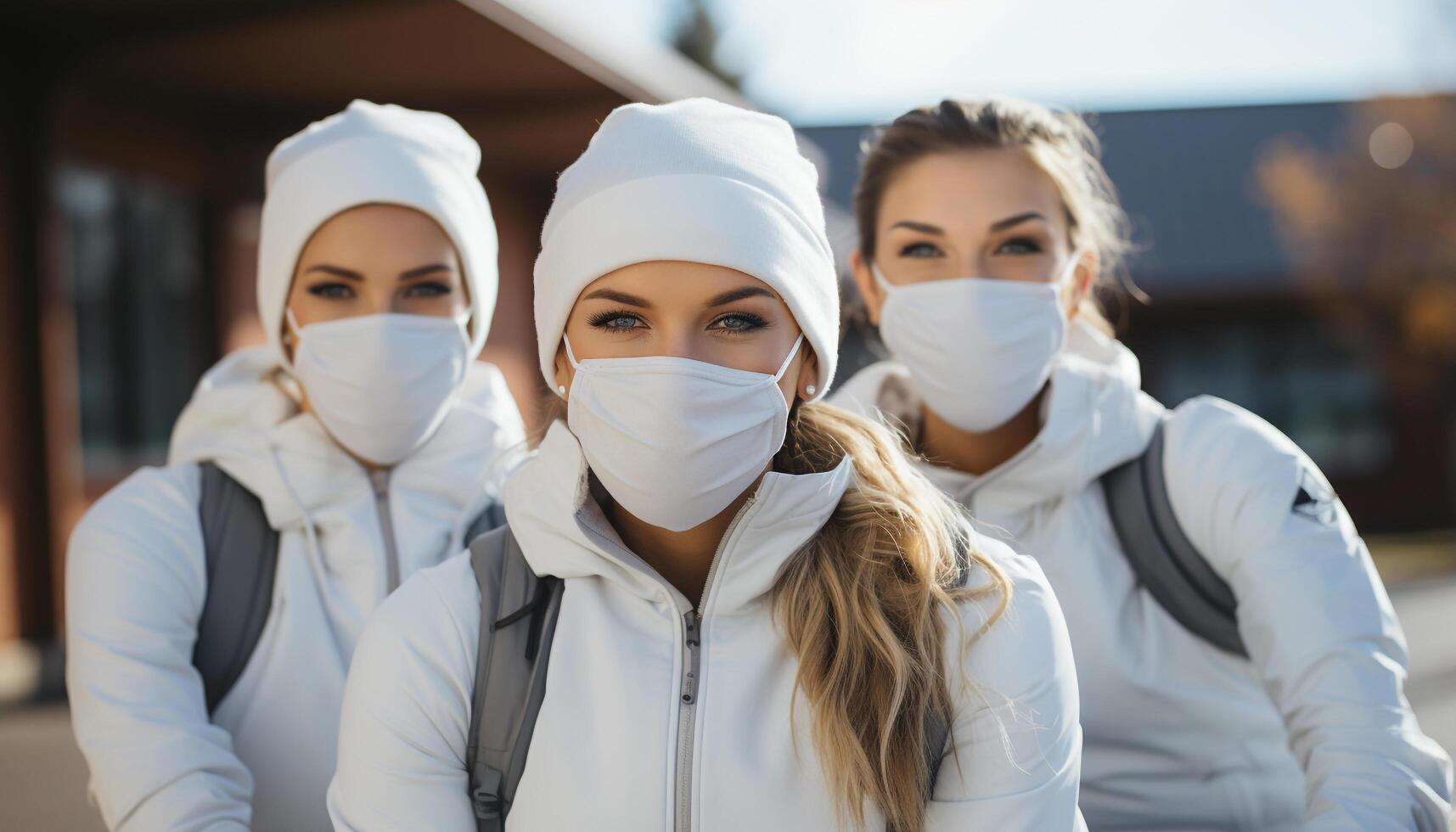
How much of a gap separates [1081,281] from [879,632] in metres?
1.48

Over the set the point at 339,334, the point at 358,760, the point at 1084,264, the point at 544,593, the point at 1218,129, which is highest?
the point at 1218,129

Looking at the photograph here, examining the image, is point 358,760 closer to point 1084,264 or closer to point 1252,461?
point 1252,461

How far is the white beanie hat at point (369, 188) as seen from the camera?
3068mm

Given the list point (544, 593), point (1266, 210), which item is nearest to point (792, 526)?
point (544, 593)

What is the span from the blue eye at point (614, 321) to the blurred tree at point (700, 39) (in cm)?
4697

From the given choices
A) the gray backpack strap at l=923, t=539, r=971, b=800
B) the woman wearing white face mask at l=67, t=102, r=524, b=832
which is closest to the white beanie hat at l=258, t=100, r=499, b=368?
the woman wearing white face mask at l=67, t=102, r=524, b=832

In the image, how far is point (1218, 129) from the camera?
2525 centimetres

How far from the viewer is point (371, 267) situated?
9.97 feet

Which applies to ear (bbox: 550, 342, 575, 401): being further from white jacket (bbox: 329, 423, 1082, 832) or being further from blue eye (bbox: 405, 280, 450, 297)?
blue eye (bbox: 405, 280, 450, 297)

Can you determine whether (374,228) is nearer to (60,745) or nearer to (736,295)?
(736,295)

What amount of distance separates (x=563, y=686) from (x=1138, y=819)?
1.35m

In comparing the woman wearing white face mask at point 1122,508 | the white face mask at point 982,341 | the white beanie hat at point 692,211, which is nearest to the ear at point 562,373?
the white beanie hat at point 692,211

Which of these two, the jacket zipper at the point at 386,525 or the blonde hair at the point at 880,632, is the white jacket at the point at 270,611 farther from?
the blonde hair at the point at 880,632

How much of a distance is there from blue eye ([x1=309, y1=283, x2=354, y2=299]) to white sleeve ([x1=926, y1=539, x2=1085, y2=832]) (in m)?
1.68
